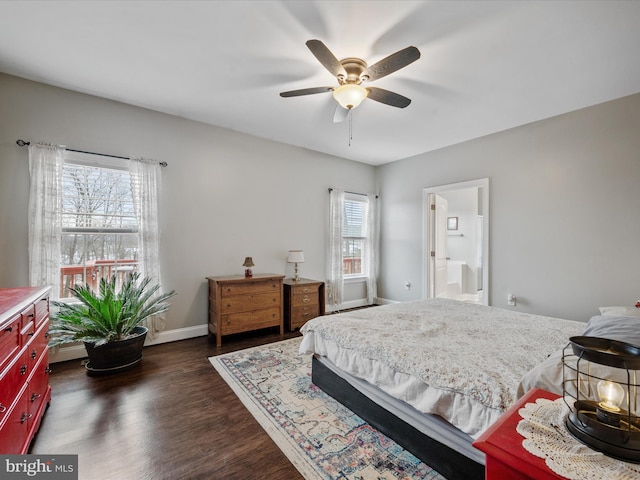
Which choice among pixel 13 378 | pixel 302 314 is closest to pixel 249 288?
pixel 302 314

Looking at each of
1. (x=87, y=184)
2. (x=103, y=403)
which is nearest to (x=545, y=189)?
(x=103, y=403)

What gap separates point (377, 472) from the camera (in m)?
1.51

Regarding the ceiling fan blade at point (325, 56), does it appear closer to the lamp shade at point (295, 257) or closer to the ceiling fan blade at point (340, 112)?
the ceiling fan blade at point (340, 112)

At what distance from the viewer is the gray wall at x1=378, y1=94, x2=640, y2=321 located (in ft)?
9.61

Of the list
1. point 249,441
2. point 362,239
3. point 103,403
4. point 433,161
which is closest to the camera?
point 249,441

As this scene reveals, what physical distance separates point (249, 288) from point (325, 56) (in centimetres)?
267

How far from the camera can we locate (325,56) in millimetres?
1902

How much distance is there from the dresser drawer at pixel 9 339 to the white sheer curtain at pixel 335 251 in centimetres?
386

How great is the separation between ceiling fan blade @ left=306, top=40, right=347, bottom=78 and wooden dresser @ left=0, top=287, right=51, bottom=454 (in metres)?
2.13

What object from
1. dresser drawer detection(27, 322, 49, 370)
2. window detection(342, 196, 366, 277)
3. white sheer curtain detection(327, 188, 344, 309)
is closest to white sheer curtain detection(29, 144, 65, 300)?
dresser drawer detection(27, 322, 49, 370)

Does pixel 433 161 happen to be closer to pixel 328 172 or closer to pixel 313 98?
pixel 328 172

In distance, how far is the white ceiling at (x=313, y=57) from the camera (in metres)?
1.89

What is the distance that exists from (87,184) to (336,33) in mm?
2958

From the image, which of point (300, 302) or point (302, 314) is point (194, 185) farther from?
point (302, 314)
